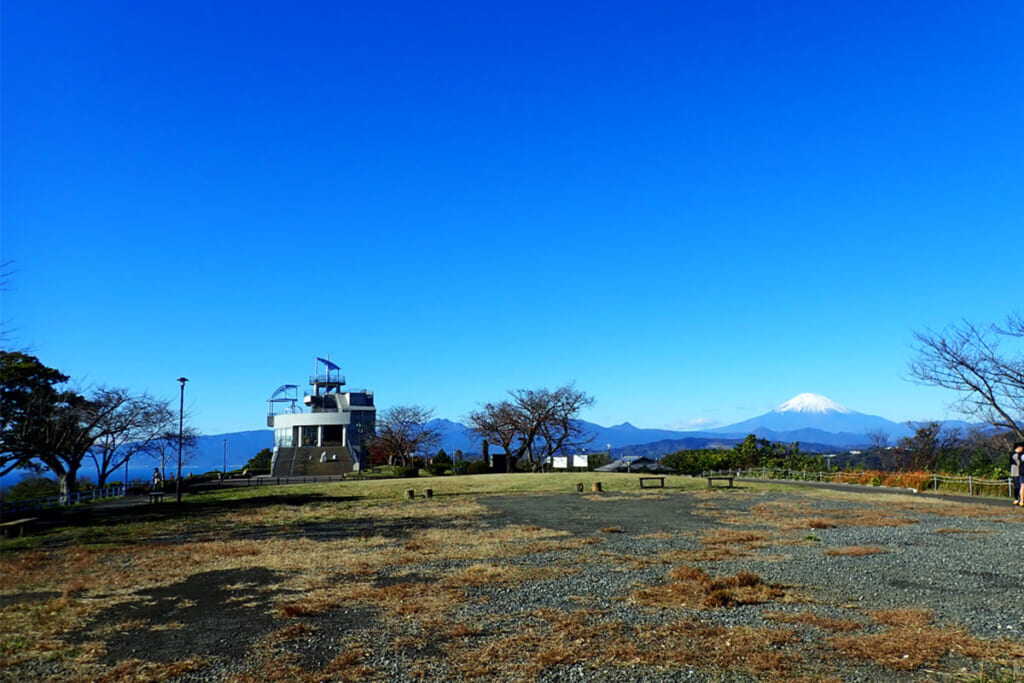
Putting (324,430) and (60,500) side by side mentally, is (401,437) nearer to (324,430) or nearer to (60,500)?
(324,430)

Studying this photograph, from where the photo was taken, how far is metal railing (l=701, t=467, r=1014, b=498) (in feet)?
84.1

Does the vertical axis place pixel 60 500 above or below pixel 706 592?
below

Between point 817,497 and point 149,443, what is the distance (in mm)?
40249

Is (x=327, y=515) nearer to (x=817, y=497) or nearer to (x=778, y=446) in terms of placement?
(x=817, y=497)

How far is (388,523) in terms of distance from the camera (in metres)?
20.5

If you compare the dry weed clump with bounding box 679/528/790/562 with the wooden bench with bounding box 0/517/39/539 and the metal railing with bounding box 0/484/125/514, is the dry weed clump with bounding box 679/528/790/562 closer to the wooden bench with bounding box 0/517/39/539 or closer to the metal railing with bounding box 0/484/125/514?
the wooden bench with bounding box 0/517/39/539

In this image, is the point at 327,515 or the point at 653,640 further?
the point at 327,515

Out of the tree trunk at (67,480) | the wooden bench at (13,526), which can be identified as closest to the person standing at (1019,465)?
the wooden bench at (13,526)

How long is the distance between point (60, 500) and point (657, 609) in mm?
33178

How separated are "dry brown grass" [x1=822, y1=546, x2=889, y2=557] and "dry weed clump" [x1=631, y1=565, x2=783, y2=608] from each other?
3299 mm

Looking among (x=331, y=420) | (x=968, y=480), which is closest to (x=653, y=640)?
(x=968, y=480)

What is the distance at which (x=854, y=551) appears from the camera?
13586 mm

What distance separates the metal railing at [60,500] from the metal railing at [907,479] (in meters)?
36.9

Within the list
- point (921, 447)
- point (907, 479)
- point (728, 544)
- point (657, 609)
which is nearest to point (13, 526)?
point (657, 609)
